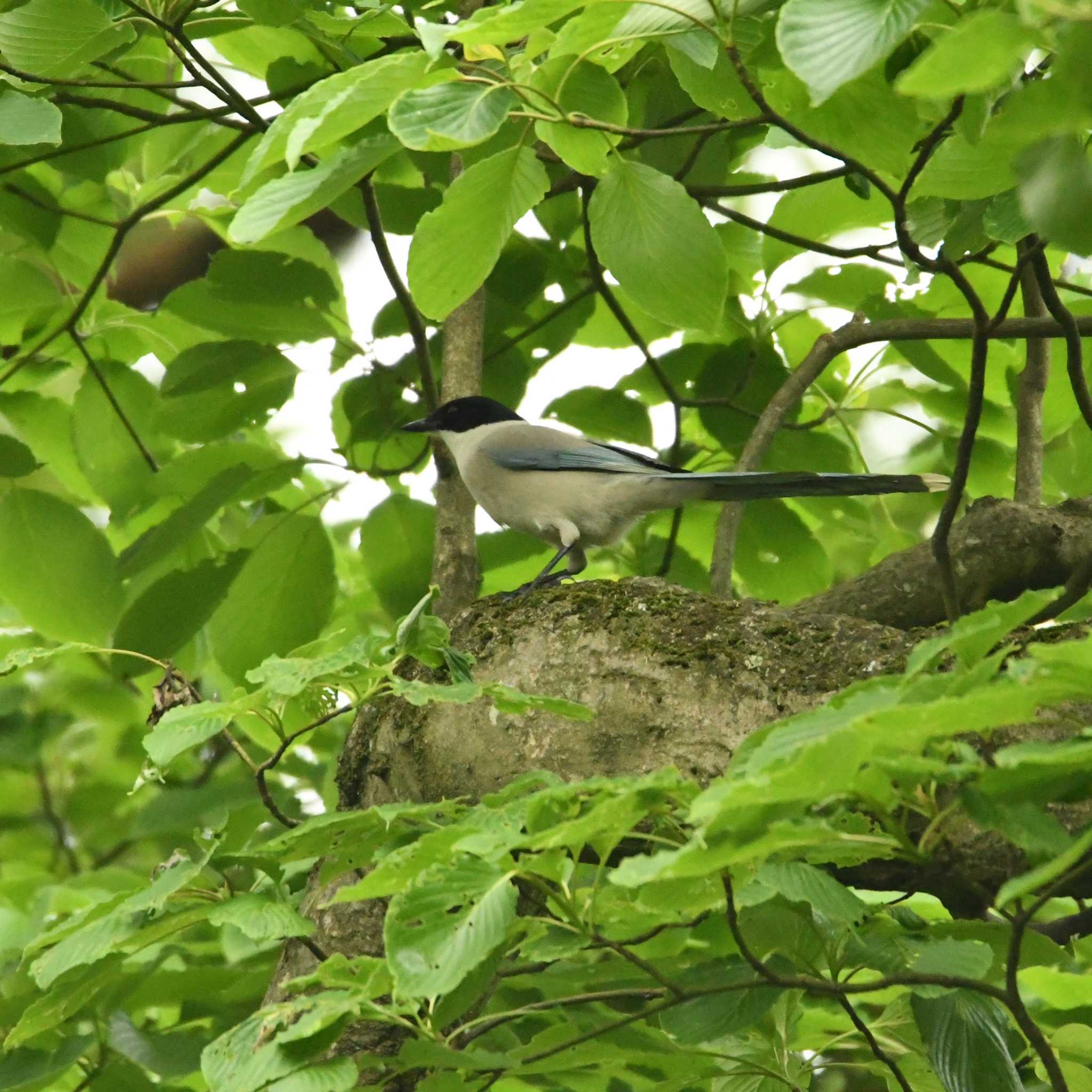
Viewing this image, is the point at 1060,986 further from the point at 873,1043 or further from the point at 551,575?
the point at 551,575

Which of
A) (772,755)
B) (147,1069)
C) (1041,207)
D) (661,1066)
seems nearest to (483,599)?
(661,1066)

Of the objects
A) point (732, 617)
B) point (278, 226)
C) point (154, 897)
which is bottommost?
point (154, 897)

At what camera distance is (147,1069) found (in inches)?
118

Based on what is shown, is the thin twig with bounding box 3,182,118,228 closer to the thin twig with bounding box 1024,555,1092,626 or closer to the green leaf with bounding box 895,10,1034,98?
the thin twig with bounding box 1024,555,1092,626

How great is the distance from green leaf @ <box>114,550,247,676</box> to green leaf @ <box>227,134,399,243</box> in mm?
1823

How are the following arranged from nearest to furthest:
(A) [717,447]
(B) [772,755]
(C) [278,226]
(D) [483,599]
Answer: (B) [772,755]
(C) [278,226]
(D) [483,599]
(A) [717,447]

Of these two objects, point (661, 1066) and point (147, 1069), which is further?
point (147, 1069)

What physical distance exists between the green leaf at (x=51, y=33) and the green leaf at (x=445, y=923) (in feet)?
5.56

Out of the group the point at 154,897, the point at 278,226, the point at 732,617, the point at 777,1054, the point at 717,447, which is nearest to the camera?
the point at 278,226

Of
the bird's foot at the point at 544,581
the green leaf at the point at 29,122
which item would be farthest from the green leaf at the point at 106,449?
the green leaf at the point at 29,122

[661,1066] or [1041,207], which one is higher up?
[1041,207]

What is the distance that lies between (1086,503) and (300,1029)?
6.99 ft

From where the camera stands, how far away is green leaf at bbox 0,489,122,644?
3486 mm

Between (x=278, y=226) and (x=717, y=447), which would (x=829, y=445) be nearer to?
(x=717, y=447)
